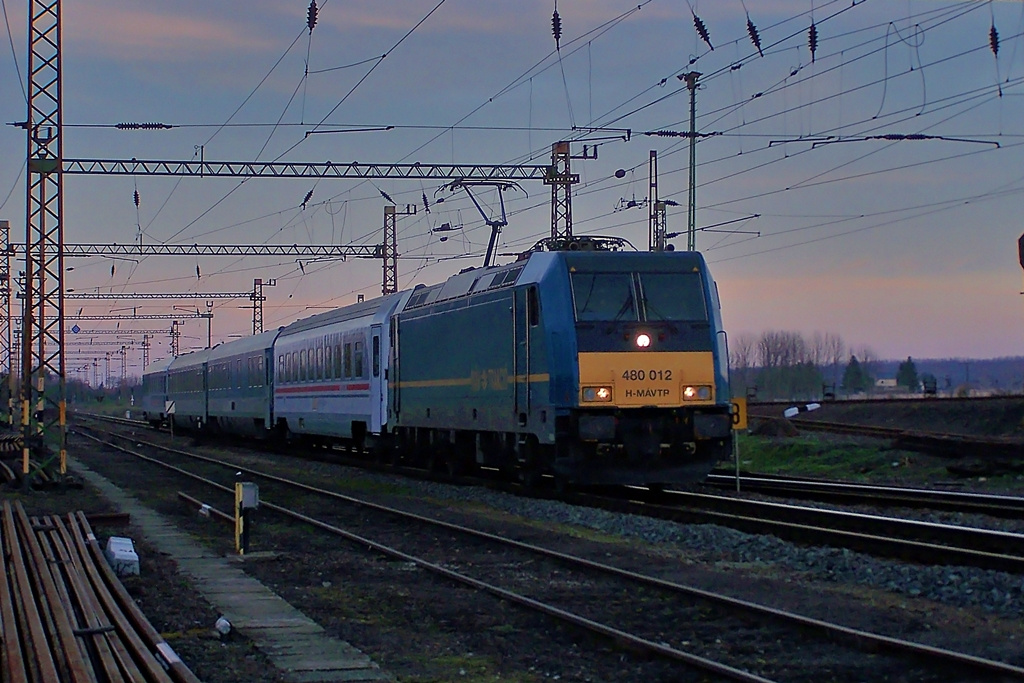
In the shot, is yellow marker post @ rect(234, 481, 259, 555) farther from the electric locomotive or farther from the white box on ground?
the electric locomotive

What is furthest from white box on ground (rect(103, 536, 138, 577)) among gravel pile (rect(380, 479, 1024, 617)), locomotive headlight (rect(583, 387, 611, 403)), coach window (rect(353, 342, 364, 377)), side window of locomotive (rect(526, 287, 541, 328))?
coach window (rect(353, 342, 364, 377))

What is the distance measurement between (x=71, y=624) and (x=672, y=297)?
10622 mm

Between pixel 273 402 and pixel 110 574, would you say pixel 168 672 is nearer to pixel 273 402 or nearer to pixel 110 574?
pixel 110 574

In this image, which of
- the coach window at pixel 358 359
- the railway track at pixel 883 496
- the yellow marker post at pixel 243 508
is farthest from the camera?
the coach window at pixel 358 359

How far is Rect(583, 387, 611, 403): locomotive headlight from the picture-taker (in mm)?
16562

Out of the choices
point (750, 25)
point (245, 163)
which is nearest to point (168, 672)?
point (750, 25)

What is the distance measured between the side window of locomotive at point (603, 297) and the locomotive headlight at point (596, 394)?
96 centimetres

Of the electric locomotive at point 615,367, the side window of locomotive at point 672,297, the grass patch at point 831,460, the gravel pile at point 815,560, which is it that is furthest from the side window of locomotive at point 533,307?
the grass patch at point 831,460

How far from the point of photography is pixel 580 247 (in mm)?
18516

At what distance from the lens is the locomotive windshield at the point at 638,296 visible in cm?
1698

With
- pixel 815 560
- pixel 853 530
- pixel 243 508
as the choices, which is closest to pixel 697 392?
pixel 853 530

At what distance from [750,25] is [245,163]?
562 inches

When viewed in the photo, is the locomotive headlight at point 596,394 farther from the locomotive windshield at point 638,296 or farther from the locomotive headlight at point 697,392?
the locomotive headlight at point 697,392

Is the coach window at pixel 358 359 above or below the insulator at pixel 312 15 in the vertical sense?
below
